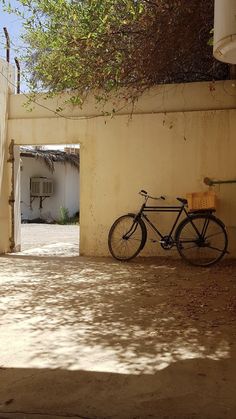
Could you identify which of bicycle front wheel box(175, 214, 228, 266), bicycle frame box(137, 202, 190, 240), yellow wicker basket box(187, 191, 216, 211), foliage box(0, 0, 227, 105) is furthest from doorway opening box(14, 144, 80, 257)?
foliage box(0, 0, 227, 105)

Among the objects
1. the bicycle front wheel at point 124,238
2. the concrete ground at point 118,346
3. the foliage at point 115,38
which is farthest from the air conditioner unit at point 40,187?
the concrete ground at point 118,346

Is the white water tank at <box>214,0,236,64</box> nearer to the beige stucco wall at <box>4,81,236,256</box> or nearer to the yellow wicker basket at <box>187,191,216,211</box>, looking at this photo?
the yellow wicker basket at <box>187,191,216,211</box>

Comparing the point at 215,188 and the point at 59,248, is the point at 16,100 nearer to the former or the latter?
the point at 59,248

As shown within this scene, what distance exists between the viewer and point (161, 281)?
17.6 feet

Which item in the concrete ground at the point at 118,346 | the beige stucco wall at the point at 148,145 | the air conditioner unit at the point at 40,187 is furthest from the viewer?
the air conditioner unit at the point at 40,187

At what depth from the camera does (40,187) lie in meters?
18.5

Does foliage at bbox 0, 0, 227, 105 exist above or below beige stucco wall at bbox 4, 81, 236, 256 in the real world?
above

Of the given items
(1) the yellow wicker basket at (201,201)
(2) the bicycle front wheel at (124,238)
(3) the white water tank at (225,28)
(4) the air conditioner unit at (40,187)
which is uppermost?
(3) the white water tank at (225,28)

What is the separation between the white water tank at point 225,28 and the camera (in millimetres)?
3676

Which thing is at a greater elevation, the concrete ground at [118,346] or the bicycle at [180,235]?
the bicycle at [180,235]

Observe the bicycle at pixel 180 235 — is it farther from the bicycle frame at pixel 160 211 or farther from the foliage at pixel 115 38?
the foliage at pixel 115 38

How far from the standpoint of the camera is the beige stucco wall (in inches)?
269

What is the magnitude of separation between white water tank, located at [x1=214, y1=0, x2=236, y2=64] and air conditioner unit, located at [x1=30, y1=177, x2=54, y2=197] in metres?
15.1

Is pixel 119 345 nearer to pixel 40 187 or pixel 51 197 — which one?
pixel 40 187
